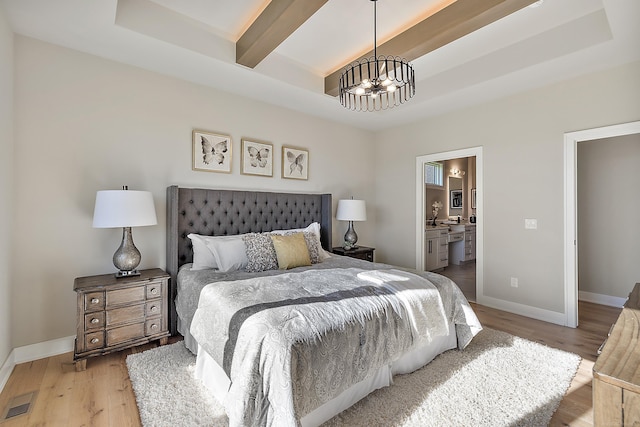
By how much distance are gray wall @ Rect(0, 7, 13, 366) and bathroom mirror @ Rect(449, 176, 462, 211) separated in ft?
24.3

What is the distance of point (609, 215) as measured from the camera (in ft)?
12.9

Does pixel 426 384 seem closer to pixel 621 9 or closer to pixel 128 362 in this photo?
pixel 128 362

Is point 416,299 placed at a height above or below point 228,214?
below

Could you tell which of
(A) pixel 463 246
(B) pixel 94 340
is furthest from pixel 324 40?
(A) pixel 463 246

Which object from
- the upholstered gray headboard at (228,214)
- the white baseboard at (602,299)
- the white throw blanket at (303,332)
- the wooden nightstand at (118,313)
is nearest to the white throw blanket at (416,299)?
the white throw blanket at (303,332)

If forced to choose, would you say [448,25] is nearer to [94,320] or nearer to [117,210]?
[117,210]

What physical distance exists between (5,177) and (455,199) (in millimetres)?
7693

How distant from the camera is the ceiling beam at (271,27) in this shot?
209 cm

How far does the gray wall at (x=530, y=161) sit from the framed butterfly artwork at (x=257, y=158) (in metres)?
2.42

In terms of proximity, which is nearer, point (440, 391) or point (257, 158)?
point (440, 391)

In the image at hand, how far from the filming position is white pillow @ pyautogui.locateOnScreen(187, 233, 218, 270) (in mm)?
2805

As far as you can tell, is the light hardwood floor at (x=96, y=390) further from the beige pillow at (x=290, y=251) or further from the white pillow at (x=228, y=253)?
the beige pillow at (x=290, y=251)

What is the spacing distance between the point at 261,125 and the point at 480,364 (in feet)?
11.1

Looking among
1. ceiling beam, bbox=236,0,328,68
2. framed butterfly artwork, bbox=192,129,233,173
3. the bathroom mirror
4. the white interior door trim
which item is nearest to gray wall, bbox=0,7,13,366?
framed butterfly artwork, bbox=192,129,233,173
